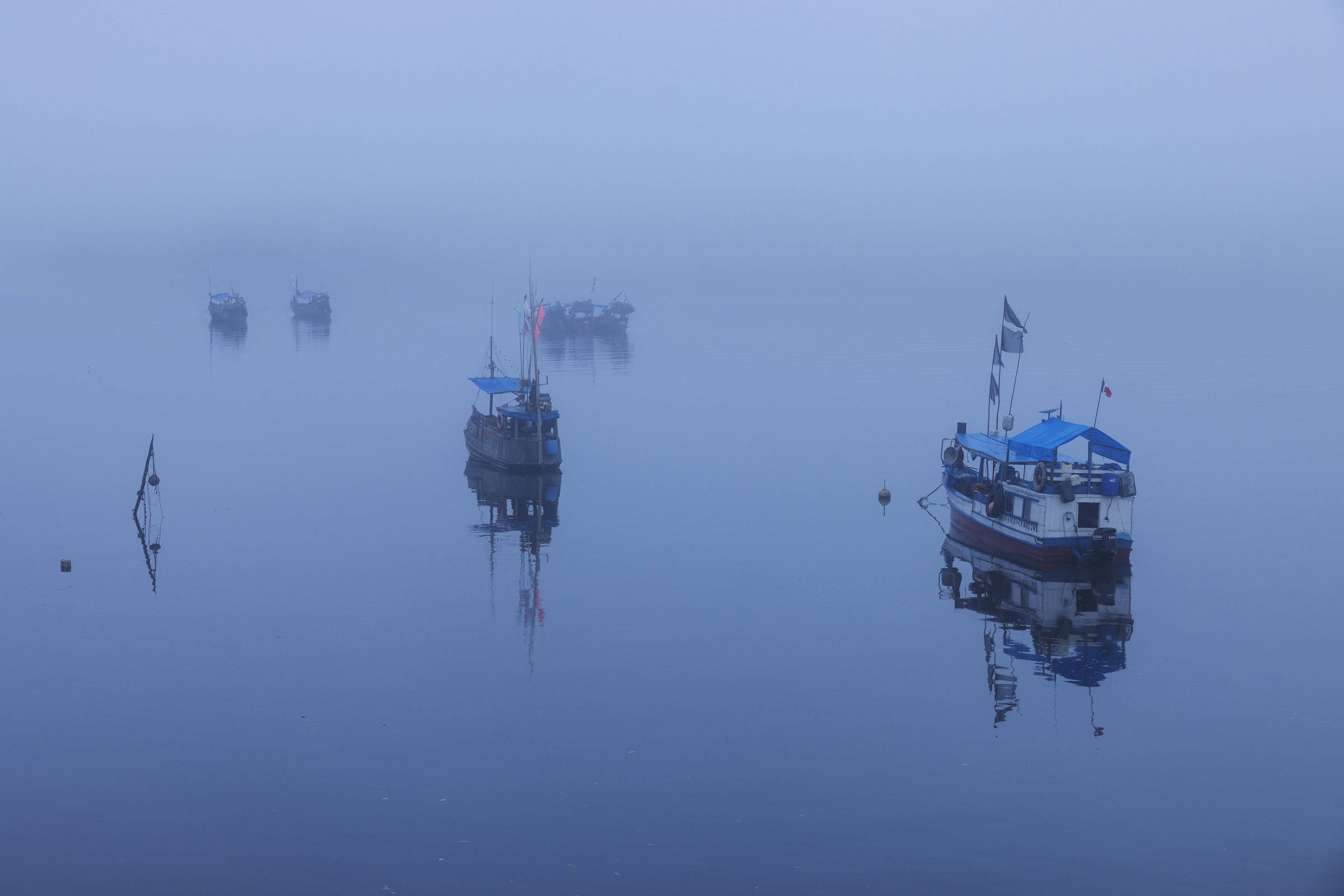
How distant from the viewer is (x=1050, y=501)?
57750 mm

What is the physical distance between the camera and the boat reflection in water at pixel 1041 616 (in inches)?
1806

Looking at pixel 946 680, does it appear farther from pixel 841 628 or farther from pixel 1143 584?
pixel 1143 584

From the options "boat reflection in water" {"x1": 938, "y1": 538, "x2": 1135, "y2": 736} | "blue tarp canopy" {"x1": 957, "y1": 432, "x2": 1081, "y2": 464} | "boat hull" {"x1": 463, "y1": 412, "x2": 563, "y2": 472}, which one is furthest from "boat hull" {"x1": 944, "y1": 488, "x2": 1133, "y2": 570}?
"boat hull" {"x1": 463, "y1": 412, "x2": 563, "y2": 472}

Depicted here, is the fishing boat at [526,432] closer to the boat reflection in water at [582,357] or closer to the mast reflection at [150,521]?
the mast reflection at [150,521]

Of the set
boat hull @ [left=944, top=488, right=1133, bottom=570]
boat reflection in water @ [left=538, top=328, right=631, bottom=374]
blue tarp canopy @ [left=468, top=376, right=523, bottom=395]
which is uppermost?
boat reflection in water @ [left=538, top=328, right=631, bottom=374]

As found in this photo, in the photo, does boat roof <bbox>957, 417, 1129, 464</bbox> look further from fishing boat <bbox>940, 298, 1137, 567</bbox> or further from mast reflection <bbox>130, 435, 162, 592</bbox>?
mast reflection <bbox>130, 435, 162, 592</bbox>

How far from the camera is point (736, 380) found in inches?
6014

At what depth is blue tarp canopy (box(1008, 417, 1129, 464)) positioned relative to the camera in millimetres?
59656

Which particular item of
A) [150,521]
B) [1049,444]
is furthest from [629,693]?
[150,521]

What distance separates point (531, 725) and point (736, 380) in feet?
378

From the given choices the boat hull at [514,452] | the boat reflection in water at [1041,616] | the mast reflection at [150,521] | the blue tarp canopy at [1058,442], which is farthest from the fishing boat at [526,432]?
the blue tarp canopy at [1058,442]

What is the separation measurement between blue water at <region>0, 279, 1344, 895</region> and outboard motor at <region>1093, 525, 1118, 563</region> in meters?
2.27

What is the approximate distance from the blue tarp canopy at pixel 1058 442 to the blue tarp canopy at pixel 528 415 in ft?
102

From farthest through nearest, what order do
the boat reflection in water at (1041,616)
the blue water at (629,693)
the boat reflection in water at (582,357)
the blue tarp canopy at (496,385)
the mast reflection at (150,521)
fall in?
1. the boat reflection in water at (582,357)
2. the blue tarp canopy at (496,385)
3. the mast reflection at (150,521)
4. the boat reflection in water at (1041,616)
5. the blue water at (629,693)
